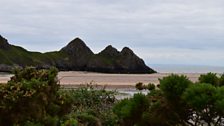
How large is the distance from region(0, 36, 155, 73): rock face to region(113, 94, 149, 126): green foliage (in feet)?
370

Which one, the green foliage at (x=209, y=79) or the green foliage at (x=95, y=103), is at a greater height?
the green foliage at (x=209, y=79)

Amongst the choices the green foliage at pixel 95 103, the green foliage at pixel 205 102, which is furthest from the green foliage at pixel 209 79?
the green foliage at pixel 95 103

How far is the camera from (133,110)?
430 centimetres

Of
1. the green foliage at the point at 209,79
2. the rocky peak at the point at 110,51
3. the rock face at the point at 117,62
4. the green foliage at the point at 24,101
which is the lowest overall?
the green foliage at the point at 24,101

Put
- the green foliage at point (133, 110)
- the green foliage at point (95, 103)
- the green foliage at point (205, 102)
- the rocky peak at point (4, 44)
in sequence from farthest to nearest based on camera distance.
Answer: the rocky peak at point (4, 44), the green foliage at point (95, 103), the green foliage at point (133, 110), the green foliage at point (205, 102)

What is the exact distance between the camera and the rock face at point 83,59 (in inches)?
4683

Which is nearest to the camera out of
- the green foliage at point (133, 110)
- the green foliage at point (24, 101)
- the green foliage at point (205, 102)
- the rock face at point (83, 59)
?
the green foliage at point (205, 102)

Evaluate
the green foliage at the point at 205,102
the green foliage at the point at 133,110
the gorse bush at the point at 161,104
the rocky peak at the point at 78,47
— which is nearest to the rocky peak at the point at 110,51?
the rocky peak at the point at 78,47

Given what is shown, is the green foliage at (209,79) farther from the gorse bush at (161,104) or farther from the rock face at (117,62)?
the rock face at (117,62)

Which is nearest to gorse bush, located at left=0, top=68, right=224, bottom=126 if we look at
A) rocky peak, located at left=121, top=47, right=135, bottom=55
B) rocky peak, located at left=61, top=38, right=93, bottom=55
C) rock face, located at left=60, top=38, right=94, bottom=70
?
rock face, located at left=60, top=38, right=94, bottom=70

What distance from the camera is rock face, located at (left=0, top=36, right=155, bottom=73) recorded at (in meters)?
119

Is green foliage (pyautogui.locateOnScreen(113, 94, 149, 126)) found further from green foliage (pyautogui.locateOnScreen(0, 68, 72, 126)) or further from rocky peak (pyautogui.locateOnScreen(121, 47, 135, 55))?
rocky peak (pyautogui.locateOnScreen(121, 47, 135, 55))

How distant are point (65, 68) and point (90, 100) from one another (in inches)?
4081

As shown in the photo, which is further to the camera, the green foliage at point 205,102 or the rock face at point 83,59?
the rock face at point 83,59
